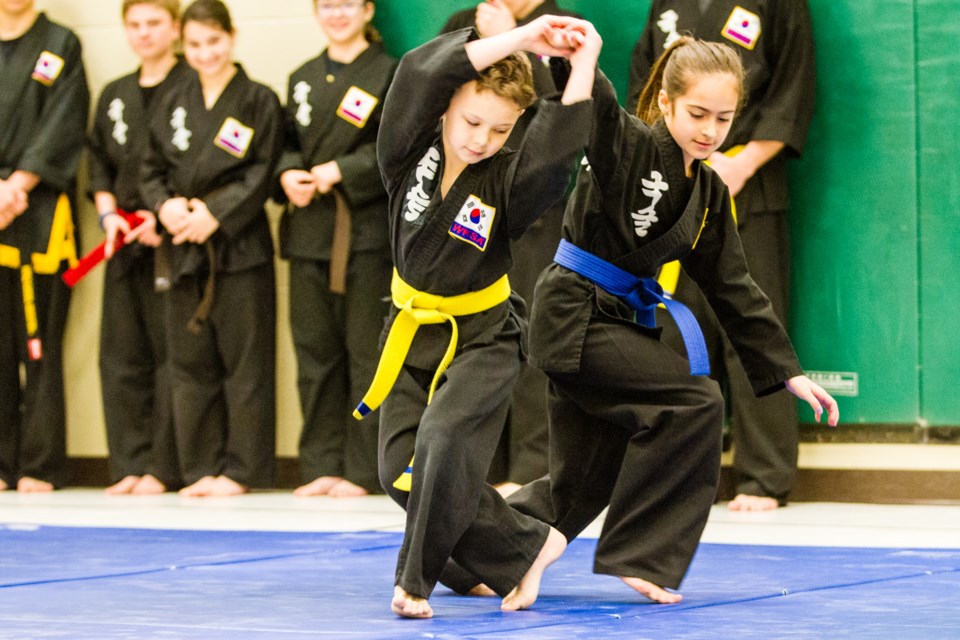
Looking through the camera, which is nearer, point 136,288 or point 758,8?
point 758,8

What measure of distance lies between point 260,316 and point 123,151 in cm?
87

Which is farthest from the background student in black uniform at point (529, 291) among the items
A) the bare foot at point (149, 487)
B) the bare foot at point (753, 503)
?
the bare foot at point (149, 487)

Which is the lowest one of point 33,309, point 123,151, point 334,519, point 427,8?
point 334,519

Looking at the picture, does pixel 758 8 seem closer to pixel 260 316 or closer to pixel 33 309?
pixel 260 316

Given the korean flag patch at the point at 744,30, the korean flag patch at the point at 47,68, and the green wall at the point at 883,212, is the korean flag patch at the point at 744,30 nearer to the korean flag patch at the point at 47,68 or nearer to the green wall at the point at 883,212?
the green wall at the point at 883,212

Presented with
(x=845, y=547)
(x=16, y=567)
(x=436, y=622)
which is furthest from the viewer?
(x=845, y=547)

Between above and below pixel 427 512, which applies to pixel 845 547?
below

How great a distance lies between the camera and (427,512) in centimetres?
274

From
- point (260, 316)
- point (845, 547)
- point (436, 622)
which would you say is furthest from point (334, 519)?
point (436, 622)

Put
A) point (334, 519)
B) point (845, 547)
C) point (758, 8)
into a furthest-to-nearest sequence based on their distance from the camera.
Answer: point (758, 8), point (334, 519), point (845, 547)

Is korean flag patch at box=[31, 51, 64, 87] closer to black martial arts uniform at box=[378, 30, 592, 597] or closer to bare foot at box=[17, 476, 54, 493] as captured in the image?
bare foot at box=[17, 476, 54, 493]

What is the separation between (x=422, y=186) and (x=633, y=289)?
485 millimetres

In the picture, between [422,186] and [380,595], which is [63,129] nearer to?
[422,186]

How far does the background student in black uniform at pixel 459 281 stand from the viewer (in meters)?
2.74
